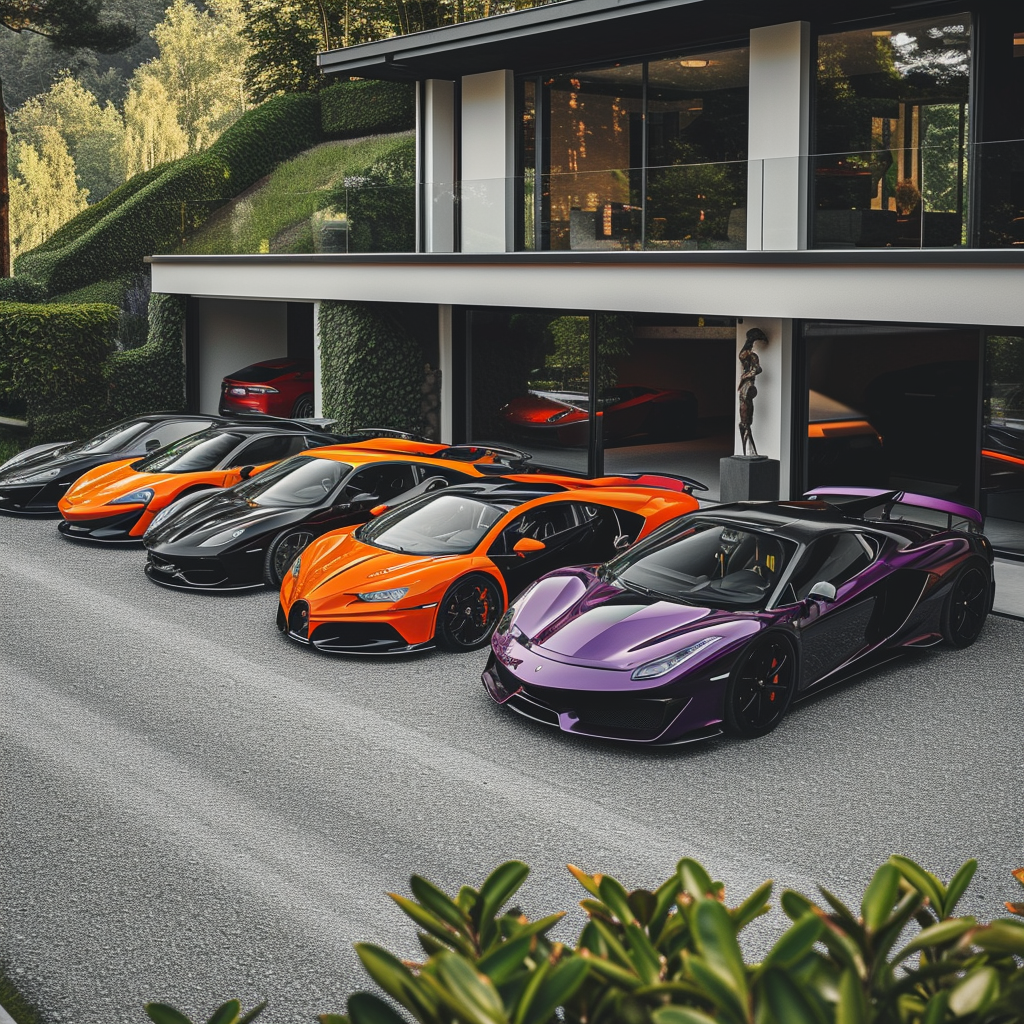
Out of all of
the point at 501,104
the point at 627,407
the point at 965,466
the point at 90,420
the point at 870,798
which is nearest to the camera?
the point at 870,798

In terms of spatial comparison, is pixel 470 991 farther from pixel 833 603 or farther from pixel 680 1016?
pixel 833 603

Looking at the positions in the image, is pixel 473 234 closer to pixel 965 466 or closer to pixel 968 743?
pixel 965 466

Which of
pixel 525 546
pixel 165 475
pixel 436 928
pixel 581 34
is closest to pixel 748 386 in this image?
pixel 581 34

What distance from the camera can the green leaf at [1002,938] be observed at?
2.42 meters

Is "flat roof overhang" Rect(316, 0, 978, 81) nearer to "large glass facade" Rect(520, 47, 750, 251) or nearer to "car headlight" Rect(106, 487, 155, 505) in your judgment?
"large glass facade" Rect(520, 47, 750, 251)

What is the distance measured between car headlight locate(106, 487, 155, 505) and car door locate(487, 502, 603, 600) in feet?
17.9

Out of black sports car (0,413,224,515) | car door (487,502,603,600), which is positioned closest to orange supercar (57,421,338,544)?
black sports car (0,413,224,515)

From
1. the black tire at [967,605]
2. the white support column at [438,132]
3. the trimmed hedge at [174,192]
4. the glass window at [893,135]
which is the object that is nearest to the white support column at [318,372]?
the white support column at [438,132]

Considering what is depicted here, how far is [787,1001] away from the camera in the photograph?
2262 mm

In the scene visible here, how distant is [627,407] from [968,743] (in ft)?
35.0

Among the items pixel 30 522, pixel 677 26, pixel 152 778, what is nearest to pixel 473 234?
pixel 677 26

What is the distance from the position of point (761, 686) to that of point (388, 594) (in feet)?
10.1

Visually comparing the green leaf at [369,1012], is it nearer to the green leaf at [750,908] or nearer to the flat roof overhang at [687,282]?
the green leaf at [750,908]

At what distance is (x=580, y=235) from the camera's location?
16938 millimetres
